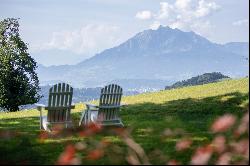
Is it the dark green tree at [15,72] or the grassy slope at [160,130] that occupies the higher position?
the dark green tree at [15,72]

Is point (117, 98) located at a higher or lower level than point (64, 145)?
higher

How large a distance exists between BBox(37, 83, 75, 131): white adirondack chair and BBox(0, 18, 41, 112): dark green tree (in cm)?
3549

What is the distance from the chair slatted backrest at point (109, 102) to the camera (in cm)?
1416

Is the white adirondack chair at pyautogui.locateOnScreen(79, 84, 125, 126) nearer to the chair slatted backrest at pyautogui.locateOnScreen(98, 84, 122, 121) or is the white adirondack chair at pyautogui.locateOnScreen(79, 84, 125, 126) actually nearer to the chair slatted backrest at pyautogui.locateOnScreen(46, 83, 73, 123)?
the chair slatted backrest at pyautogui.locateOnScreen(98, 84, 122, 121)

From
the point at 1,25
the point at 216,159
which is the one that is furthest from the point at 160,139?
the point at 1,25

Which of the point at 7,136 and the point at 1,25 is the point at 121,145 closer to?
the point at 7,136

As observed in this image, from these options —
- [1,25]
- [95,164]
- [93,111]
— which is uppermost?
[1,25]

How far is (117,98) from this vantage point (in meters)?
14.5

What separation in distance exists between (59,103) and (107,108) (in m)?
1.41

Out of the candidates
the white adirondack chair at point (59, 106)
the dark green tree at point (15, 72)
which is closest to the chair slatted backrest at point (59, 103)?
the white adirondack chair at point (59, 106)

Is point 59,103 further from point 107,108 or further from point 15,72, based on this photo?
point 15,72

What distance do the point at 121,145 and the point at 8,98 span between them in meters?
40.2

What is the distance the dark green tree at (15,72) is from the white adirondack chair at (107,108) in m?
35.2

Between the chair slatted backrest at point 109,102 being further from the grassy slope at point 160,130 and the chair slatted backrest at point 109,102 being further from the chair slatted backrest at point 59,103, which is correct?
the chair slatted backrest at point 59,103
